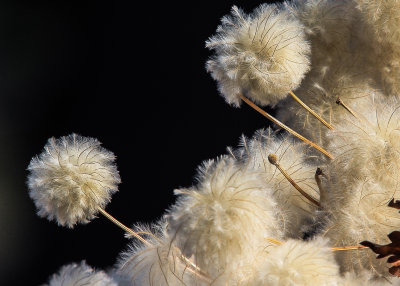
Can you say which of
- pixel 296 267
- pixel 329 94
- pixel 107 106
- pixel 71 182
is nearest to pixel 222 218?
pixel 296 267

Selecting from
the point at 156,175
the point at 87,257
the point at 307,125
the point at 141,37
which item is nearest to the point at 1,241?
the point at 87,257

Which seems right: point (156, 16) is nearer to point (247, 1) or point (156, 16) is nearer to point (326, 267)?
point (247, 1)

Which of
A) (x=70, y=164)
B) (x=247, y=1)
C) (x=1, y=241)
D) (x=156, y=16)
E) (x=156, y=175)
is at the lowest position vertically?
(x=1, y=241)

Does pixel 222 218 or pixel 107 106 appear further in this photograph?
pixel 107 106

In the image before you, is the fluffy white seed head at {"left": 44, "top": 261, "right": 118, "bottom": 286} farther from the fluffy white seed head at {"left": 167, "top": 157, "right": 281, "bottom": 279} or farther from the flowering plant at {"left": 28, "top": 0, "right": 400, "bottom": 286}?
the fluffy white seed head at {"left": 167, "top": 157, "right": 281, "bottom": 279}

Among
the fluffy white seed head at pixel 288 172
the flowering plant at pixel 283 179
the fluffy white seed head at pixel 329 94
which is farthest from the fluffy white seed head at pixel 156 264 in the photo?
the fluffy white seed head at pixel 329 94

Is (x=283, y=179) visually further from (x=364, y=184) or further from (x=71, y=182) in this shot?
(x=71, y=182)
